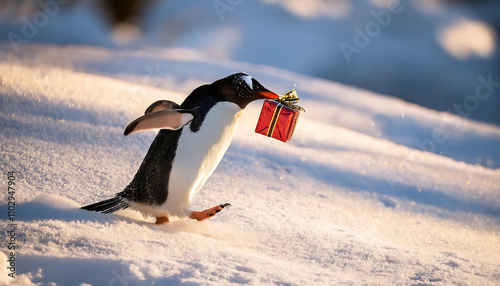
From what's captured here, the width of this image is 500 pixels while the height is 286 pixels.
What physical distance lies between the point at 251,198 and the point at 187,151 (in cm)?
40

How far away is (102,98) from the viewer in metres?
1.87

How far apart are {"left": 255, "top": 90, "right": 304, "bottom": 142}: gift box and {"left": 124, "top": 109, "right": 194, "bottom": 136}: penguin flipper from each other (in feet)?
0.50

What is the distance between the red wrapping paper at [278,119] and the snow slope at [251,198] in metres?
0.23

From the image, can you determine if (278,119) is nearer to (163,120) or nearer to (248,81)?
(248,81)

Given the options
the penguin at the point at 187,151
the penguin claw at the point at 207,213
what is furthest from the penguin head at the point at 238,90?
the penguin claw at the point at 207,213

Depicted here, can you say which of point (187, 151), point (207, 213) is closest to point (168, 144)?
point (187, 151)

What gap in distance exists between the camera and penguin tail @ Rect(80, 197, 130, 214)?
3.52 feet

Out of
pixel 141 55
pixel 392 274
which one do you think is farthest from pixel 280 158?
pixel 141 55

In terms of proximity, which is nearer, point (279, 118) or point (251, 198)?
point (279, 118)

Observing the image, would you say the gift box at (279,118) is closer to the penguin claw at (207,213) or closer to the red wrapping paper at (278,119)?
the red wrapping paper at (278,119)

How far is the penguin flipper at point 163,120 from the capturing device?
101 centimetres

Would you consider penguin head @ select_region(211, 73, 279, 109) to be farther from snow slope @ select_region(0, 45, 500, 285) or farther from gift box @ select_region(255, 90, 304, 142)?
snow slope @ select_region(0, 45, 500, 285)

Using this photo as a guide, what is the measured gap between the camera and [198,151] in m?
1.08

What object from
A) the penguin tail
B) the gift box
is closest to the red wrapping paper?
the gift box
